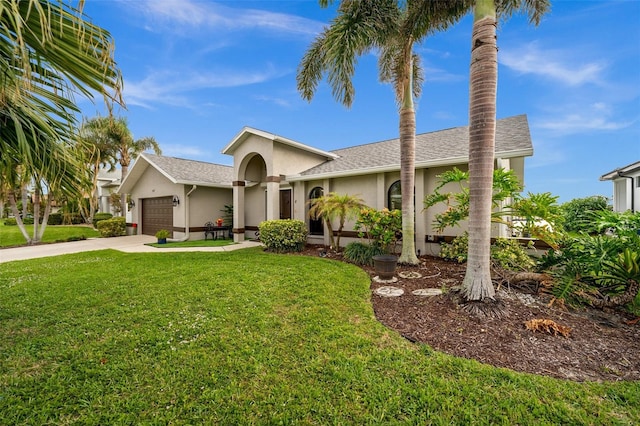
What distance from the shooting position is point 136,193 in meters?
18.3

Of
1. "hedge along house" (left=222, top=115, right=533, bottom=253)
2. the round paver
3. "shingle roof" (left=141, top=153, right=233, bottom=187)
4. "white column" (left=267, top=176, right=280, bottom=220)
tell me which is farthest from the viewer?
"shingle roof" (left=141, top=153, right=233, bottom=187)

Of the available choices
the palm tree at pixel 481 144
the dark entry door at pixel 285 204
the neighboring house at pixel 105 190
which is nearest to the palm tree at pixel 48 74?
the palm tree at pixel 481 144

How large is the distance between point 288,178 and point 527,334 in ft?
34.1

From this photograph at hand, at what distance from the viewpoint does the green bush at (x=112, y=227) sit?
57.3 ft

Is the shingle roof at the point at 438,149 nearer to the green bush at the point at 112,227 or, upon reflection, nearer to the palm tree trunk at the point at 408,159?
the palm tree trunk at the point at 408,159

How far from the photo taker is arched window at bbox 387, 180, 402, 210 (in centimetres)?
1052

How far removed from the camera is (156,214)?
1712 cm

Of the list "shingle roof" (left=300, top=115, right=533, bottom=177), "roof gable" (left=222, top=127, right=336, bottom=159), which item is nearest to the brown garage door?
"roof gable" (left=222, top=127, right=336, bottom=159)

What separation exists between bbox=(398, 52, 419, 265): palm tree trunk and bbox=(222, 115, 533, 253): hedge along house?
137 cm

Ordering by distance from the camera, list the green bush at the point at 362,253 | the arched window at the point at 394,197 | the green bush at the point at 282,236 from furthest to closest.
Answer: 1. the green bush at the point at 282,236
2. the arched window at the point at 394,197
3. the green bush at the point at 362,253

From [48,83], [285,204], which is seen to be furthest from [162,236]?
[48,83]

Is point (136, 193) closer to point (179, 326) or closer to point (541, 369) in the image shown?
point (179, 326)

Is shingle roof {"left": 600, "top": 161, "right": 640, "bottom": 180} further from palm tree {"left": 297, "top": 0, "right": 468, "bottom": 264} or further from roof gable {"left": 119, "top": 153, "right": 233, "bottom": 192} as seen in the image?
roof gable {"left": 119, "top": 153, "right": 233, "bottom": 192}

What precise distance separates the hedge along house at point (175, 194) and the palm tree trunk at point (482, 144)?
13.5 metres
